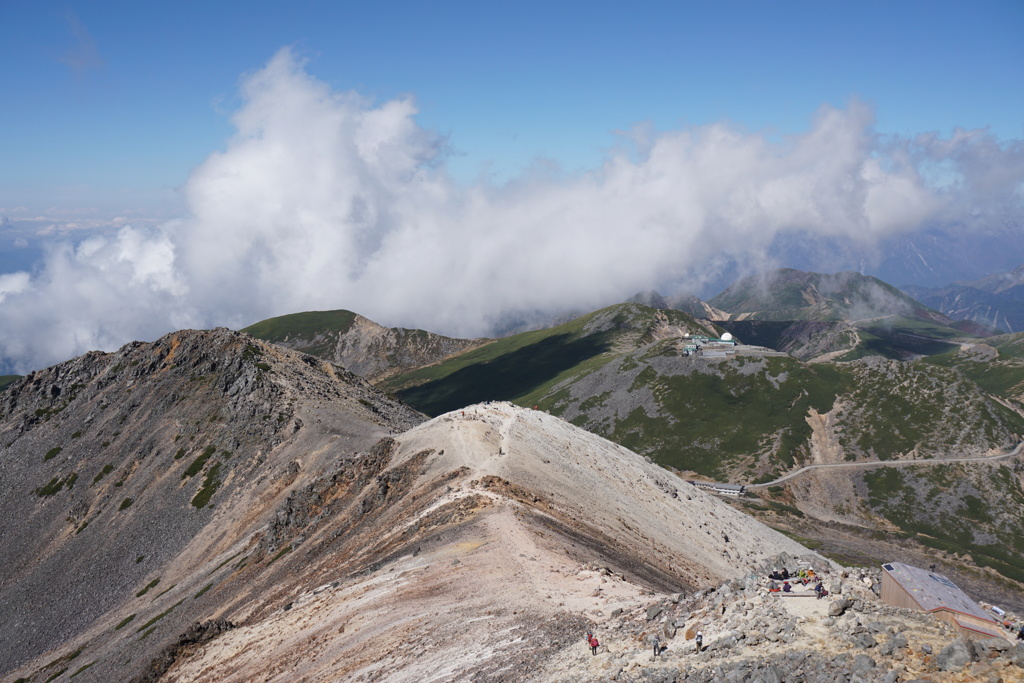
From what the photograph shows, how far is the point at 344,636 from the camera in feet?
152

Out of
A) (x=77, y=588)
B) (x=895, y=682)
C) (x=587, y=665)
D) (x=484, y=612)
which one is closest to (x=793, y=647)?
(x=895, y=682)

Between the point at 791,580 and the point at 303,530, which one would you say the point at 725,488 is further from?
the point at 791,580

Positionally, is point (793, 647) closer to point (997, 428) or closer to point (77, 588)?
point (77, 588)

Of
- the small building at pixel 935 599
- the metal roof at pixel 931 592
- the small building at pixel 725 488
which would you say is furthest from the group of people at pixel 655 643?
the small building at pixel 725 488

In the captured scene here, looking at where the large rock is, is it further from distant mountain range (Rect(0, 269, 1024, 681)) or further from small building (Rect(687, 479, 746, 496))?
small building (Rect(687, 479, 746, 496))

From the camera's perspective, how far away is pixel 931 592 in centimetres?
3488

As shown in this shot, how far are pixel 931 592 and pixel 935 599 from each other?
46.0 inches

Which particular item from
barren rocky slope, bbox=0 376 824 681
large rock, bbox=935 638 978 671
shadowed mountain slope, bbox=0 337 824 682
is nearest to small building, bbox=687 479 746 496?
barren rocky slope, bbox=0 376 824 681

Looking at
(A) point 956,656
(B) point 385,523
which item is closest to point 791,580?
(A) point 956,656

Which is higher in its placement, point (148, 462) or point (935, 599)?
point (148, 462)

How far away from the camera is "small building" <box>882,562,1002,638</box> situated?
29.9 metres

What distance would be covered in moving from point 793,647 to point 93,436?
146 meters

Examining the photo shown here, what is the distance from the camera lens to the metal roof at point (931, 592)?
33.3 m

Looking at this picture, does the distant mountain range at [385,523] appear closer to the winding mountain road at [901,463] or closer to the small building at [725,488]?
the winding mountain road at [901,463]
